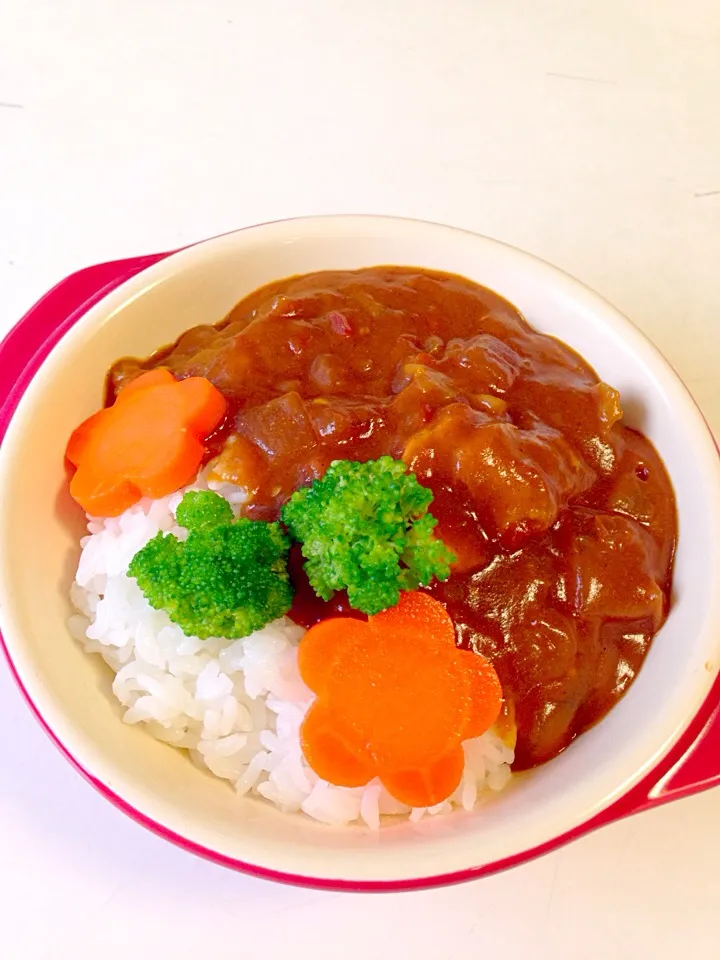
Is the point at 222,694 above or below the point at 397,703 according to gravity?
below

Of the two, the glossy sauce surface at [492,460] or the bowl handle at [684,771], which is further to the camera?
the glossy sauce surface at [492,460]

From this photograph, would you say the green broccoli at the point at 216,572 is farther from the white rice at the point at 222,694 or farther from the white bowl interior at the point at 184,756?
the white bowl interior at the point at 184,756

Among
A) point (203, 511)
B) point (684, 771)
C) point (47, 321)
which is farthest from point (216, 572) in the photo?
point (684, 771)

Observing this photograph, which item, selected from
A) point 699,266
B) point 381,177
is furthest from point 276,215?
point 699,266

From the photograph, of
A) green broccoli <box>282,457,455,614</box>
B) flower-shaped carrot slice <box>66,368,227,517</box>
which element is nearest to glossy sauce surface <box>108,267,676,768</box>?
flower-shaped carrot slice <box>66,368,227,517</box>

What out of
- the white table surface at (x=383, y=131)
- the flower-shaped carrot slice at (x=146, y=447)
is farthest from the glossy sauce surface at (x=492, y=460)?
the white table surface at (x=383, y=131)

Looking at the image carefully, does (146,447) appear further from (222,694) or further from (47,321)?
(222,694)
